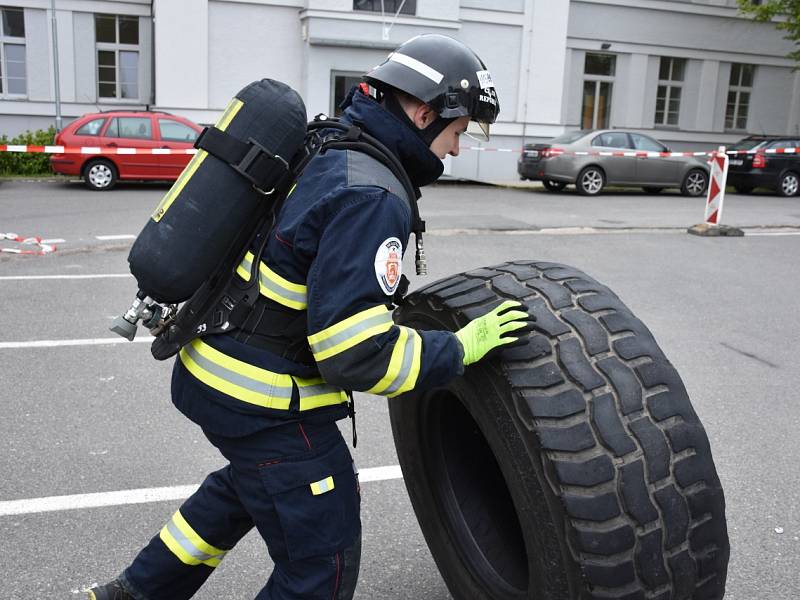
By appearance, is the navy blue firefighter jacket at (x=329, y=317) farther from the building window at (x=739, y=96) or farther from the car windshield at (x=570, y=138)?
the building window at (x=739, y=96)

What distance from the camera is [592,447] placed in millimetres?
1991

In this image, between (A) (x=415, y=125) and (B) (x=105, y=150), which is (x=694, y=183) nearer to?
(B) (x=105, y=150)

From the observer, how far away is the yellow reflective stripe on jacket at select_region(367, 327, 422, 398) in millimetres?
2059

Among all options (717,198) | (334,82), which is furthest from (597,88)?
(717,198)

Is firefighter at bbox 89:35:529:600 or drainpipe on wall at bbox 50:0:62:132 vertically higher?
drainpipe on wall at bbox 50:0:62:132

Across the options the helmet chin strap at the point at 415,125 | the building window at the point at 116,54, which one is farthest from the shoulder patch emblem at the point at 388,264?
the building window at the point at 116,54

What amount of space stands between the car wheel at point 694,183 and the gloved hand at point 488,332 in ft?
58.8

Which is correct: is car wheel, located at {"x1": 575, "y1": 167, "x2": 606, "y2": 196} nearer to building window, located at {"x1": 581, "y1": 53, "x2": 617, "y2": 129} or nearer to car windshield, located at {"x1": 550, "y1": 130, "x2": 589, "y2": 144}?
car windshield, located at {"x1": 550, "y1": 130, "x2": 589, "y2": 144}

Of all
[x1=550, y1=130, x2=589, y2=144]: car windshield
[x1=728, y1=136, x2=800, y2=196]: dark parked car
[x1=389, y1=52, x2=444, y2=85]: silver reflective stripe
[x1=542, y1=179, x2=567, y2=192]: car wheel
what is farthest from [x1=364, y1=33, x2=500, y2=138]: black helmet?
→ [x1=728, y1=136, x2=800, y2=196]: dark parked car

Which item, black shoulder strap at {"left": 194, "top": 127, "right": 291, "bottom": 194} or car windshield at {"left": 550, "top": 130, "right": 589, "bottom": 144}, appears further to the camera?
car windshield at {"left": 550, "top": 130, "right": 589, "bottom": 144}

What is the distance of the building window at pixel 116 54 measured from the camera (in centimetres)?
2123

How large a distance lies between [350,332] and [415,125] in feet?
2.06

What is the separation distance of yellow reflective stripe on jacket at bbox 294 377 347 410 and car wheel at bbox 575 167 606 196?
16165 mm

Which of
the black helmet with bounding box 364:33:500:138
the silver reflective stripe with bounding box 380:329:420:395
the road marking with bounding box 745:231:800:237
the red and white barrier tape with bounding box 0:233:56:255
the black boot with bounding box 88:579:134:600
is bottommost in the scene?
the red and white barrier tape with bounding box 0:233:56:255
